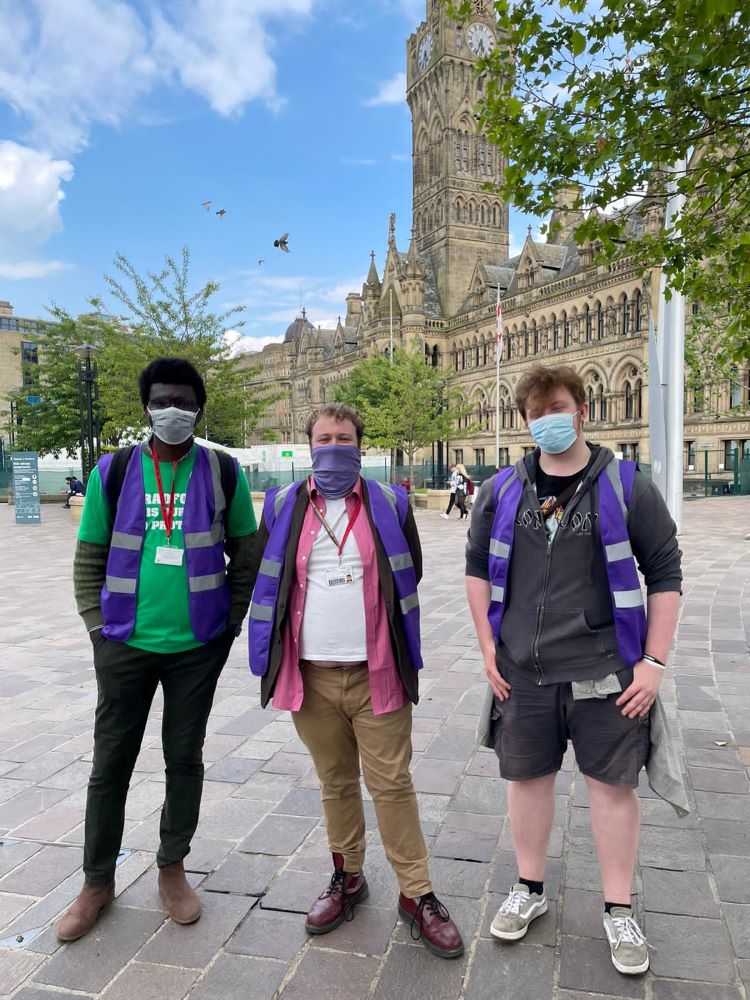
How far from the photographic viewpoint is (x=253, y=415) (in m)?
24.2

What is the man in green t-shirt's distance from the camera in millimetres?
2859

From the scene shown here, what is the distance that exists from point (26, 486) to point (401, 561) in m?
23.8

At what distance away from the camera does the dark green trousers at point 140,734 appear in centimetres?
288

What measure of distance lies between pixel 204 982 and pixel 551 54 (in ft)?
18.5

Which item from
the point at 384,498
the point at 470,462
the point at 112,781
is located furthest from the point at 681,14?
the point at 470,462

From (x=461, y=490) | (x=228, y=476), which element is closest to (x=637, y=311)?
(x=461, y=490)

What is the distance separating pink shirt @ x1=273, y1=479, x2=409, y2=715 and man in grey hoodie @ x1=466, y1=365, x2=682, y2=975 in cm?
40

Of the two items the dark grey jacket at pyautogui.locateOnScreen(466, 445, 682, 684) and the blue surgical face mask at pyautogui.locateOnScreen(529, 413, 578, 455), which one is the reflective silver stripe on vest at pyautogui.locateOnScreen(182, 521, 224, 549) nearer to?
the dark grey jacket at pyautogui.locateOnScreen(466, 445, 682, 684)

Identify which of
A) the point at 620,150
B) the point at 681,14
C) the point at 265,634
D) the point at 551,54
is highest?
the point at 551,54

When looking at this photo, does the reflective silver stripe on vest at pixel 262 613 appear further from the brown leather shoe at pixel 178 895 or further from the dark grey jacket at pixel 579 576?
the brown leather shoe at pixel 178 895

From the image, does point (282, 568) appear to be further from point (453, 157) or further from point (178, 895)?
point (453, 157)

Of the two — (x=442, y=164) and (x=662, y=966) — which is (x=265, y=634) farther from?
(x=442, y=164)

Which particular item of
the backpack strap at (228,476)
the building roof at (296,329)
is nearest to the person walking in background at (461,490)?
the backpack strap at (228,476)

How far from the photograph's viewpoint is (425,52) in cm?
6744
